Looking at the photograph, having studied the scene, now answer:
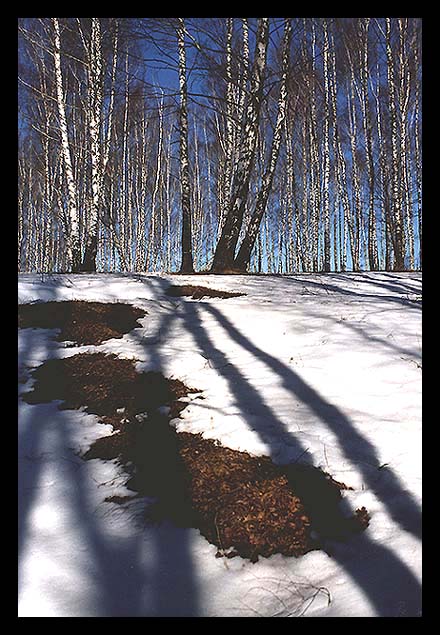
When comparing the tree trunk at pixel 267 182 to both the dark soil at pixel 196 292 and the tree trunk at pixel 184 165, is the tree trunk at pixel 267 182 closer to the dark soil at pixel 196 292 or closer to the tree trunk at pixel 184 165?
the tree trunk at pixel 184 165

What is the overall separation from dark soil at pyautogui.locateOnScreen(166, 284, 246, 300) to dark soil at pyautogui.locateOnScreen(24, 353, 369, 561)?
104 inches

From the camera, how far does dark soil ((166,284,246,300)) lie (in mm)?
5789

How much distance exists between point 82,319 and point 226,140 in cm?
1425

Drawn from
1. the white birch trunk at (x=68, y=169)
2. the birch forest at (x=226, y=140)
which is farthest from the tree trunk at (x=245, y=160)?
the white birch trunk at (x=68, y=169)

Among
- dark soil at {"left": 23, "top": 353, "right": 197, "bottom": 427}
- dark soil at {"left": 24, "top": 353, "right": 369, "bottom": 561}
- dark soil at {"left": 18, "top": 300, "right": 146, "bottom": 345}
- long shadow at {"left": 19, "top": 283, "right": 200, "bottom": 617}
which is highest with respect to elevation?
dark soil at {"left": 18, "top": 300, "right": 146, "bottom": 345}

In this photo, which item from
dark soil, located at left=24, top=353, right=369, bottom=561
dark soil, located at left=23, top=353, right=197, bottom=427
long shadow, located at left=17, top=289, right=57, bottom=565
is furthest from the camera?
dark soil, located at left=23, top=353, right=197, bottom=427

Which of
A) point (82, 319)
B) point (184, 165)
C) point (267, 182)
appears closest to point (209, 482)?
point (82, 319)

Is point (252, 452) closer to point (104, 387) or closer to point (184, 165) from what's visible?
point (104, 387)

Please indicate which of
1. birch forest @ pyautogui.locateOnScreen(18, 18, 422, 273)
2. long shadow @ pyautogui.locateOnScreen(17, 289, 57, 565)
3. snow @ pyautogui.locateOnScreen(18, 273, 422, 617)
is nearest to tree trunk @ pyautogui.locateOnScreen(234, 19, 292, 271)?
birch forest @ pyautogui.locateOnScreen(18, 18, 422, 273)

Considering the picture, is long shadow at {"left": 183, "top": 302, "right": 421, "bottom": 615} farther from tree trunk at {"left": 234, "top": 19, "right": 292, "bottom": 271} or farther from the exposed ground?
tree trunk at {"left": 234, "top": 19, "right": 292, "bottom": 271}

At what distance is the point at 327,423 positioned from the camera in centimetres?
276

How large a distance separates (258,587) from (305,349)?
7.99 feet

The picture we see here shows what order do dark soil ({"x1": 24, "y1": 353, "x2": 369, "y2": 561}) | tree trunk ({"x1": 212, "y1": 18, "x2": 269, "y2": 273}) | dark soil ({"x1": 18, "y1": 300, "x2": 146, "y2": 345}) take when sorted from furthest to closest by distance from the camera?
tree trunk ({"x1": 212, "y1": 18, "x2": 269, "y2": 273}) < dark soil ({"x1": 18, "y1": 300, "x2": 146, "y2": 345}) < dark soil ({"x1": 24, "y1": 353, "x2": 369, "y2": 561})
